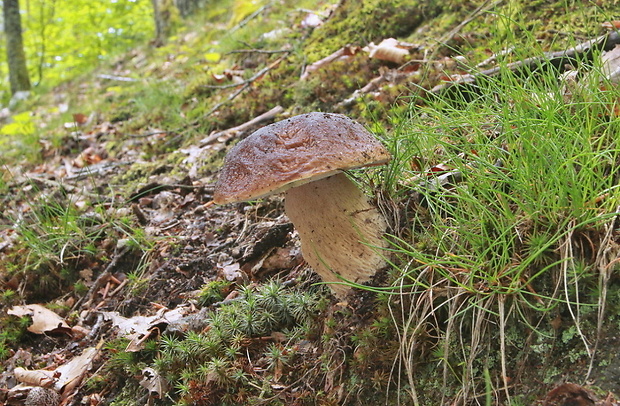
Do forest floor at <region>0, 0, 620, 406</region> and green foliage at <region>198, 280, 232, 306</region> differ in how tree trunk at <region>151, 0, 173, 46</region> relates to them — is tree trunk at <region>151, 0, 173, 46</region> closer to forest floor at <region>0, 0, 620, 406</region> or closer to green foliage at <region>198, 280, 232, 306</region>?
forest floor at <region>0, 0, 620, 406</region>

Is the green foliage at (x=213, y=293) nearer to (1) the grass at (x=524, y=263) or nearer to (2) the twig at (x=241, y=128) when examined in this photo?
(1) the grass at (x=524, y=263)

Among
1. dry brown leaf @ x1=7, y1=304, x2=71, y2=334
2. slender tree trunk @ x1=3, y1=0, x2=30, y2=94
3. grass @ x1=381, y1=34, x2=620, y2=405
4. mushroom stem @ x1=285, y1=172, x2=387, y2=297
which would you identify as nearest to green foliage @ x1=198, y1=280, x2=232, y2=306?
mushroom stem @ x1=285, y1=172, x2=387, y2=297

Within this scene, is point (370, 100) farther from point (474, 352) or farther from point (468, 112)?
point (474, 352)

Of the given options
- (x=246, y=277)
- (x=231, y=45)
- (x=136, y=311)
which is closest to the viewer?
(x=246, y=277)

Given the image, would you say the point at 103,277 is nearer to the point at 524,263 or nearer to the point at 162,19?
the point at 524,263

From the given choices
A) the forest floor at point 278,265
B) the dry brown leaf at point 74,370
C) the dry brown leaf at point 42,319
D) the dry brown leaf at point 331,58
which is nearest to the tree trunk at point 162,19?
the forest floor at point 278,265

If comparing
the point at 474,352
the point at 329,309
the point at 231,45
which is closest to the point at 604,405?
the point at 474,352

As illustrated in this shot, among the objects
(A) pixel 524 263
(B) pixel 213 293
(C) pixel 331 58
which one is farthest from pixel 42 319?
(C) pixel 331 58
